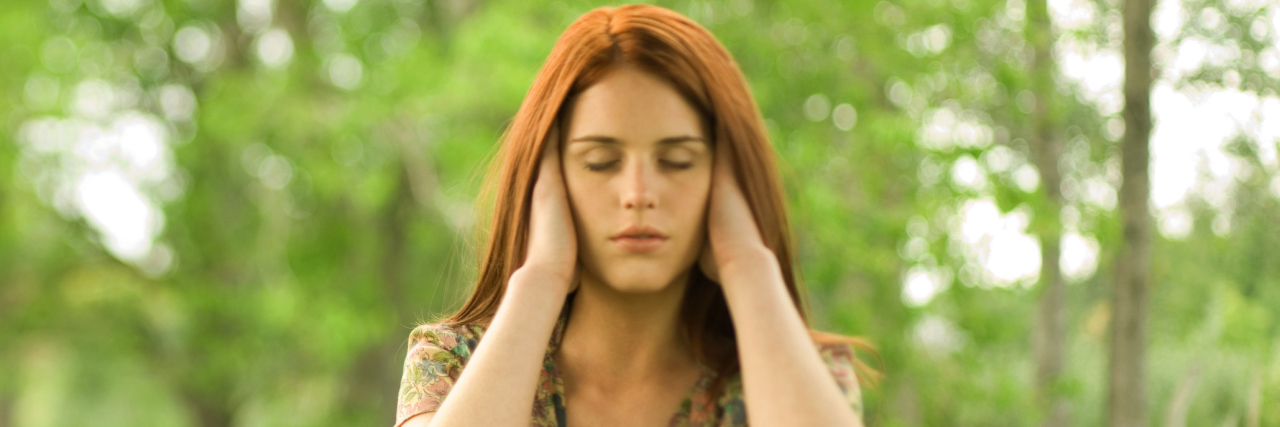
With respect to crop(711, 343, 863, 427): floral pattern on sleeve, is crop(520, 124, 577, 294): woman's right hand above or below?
above

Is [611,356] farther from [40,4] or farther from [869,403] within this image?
[40,4]

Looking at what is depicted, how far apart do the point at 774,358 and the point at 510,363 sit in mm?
363

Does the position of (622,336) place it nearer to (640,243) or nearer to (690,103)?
(640,243)

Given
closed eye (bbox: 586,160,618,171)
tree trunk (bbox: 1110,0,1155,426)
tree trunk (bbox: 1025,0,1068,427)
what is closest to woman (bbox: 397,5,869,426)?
closed eye (bbox: 586,160,618,171)

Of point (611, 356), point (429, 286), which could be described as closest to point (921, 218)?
point (611, 356)

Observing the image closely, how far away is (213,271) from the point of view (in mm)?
9609

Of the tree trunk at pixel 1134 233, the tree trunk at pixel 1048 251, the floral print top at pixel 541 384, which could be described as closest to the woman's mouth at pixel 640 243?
the floral print top at pixel 541 384

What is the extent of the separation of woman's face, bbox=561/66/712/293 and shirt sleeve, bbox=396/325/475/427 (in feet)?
0.90

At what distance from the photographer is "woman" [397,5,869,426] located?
1.61 m

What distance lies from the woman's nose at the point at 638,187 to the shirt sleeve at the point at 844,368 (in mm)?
390

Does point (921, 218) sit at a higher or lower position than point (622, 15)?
higher

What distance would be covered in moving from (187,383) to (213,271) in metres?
1.06

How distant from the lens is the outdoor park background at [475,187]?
13.9 ft

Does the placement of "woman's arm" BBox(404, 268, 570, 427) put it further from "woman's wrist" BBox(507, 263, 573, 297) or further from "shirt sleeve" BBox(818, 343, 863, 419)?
"shirt sleeve" BBox(818, 343, 863, 419)
